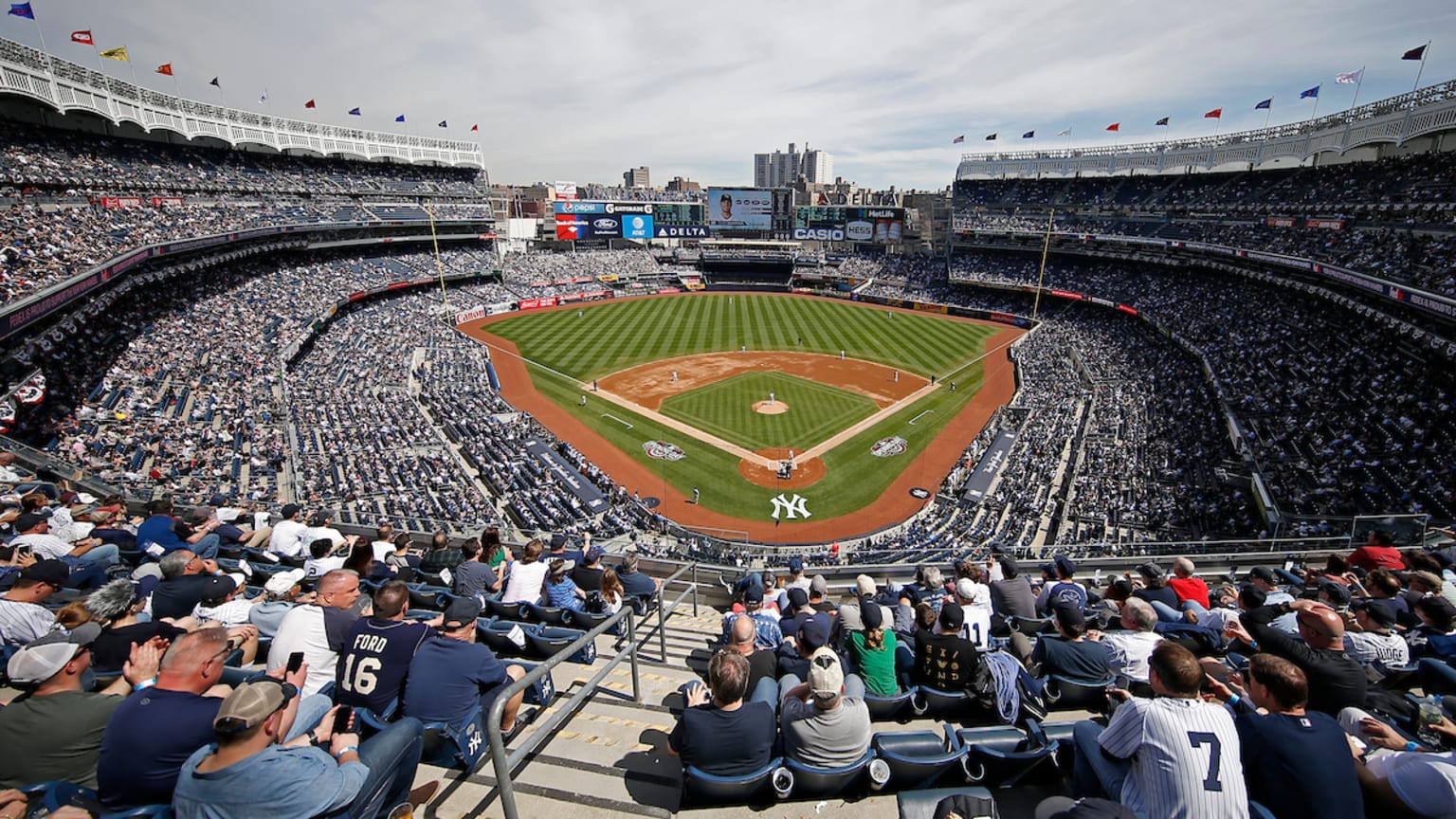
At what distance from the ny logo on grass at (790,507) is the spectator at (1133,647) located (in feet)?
63.0

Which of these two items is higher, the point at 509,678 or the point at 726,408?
the point at 509,678

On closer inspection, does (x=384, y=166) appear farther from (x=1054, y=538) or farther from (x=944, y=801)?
(x=944, y=801)

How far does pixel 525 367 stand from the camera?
45.2m

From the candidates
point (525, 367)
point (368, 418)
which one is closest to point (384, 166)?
point (525, 367)

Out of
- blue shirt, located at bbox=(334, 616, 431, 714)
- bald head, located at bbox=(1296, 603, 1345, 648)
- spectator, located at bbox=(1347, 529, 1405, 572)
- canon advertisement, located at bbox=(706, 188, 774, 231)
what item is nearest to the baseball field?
spectator, located at bbox=(1347, 529, 1405, 572)

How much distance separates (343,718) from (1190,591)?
33.3 feet

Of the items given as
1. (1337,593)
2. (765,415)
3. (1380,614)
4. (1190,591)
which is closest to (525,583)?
(1190,591)

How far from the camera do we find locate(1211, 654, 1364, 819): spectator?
350 centimetres

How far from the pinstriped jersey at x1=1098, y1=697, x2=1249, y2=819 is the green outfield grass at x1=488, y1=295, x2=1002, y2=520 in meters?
21.6

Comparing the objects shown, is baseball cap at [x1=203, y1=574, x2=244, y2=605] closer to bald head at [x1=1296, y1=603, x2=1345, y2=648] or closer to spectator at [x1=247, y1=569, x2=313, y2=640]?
spectator at [x1=247, y1=569, x2=313, y2=640]

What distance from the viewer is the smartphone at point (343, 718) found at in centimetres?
464

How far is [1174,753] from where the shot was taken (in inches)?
143

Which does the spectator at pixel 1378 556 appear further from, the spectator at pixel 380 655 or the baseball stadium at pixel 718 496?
the spectator at pixel 380 655

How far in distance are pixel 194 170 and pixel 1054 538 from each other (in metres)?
64.9
